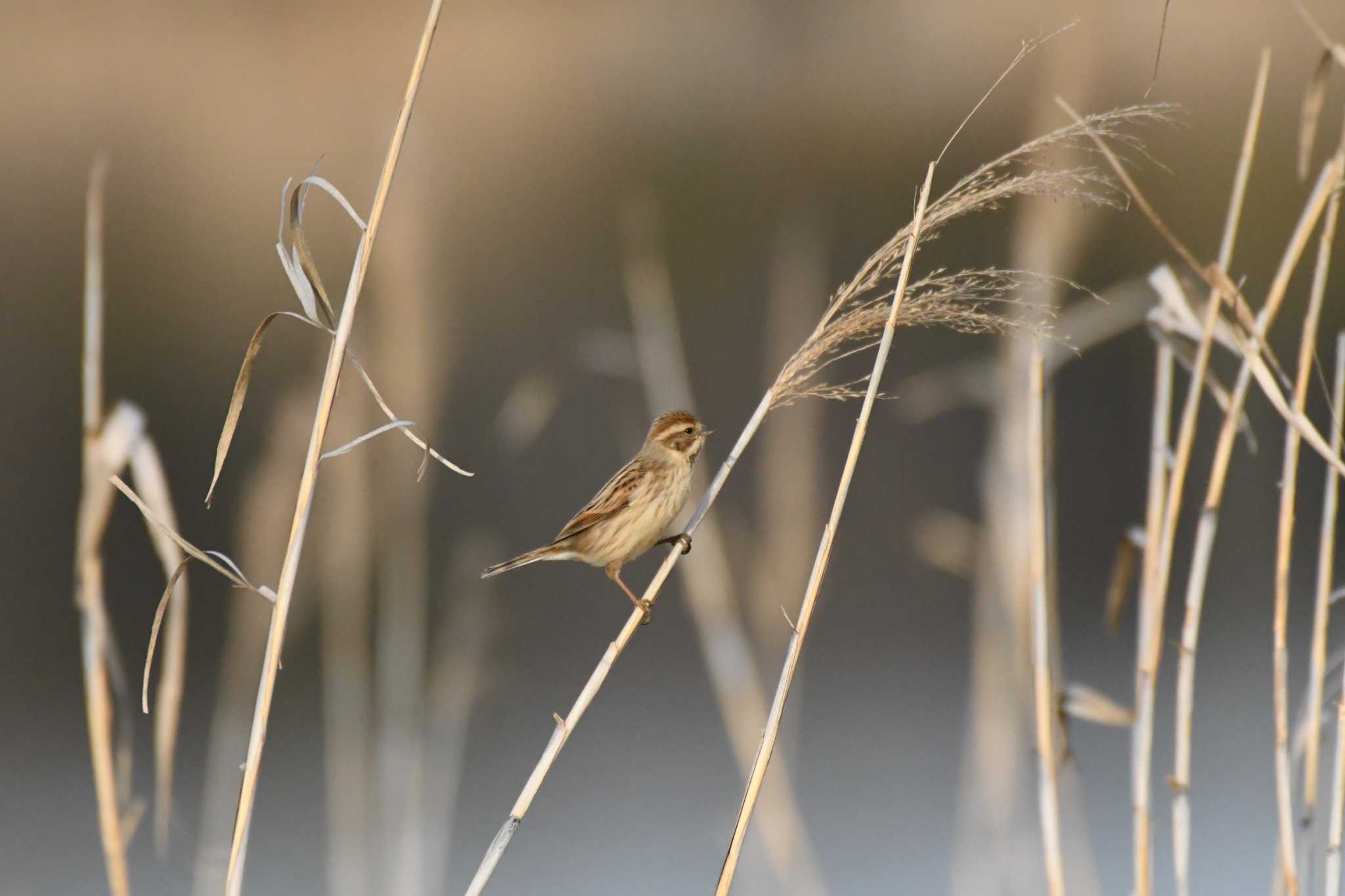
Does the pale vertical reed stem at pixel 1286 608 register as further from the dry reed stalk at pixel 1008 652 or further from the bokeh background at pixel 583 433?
the dry reed stalk at pixel 1008 652

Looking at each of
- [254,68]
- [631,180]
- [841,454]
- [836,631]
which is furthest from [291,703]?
[254,68]

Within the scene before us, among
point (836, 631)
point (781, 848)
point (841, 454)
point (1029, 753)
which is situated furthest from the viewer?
point (841, 454)

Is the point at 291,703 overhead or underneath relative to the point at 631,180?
underneath

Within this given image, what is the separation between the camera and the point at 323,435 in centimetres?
229

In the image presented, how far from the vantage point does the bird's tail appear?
391cm

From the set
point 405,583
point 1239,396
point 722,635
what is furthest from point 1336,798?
point 405,583

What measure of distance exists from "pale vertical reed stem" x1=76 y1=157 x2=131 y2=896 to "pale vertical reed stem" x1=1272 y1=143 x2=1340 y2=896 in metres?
2.13

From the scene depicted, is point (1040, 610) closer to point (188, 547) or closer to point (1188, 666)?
point (1188, 666)

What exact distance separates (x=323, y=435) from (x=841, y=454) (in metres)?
6.29

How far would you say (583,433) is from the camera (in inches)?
351

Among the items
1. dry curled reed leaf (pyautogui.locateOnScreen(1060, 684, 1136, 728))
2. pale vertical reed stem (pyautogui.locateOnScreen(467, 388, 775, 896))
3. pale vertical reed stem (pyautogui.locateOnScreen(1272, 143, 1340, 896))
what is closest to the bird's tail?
pale vertical reed stem (pyautogui.locateOnScreen(467, 388, 775, 896))

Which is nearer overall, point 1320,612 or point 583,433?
point 1320,612

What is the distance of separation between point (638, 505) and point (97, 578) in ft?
5.94

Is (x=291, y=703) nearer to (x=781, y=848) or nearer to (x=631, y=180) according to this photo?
(x=781, y=848)
